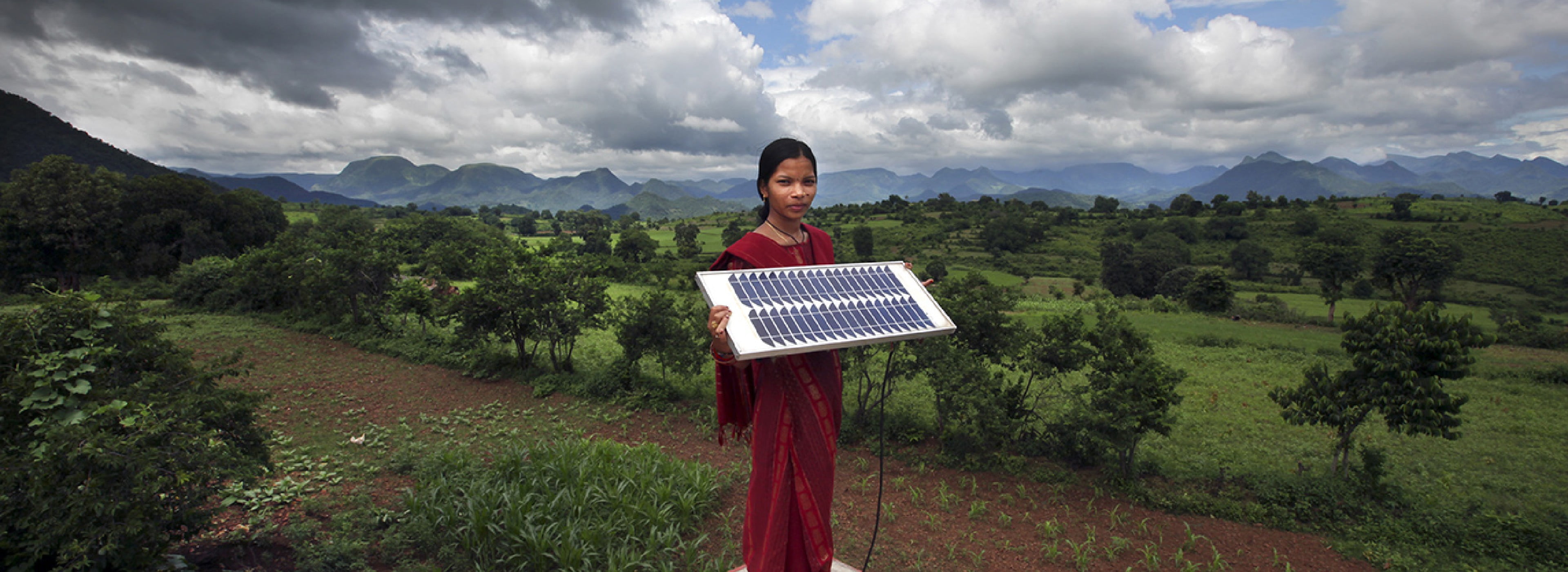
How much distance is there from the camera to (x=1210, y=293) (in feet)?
101

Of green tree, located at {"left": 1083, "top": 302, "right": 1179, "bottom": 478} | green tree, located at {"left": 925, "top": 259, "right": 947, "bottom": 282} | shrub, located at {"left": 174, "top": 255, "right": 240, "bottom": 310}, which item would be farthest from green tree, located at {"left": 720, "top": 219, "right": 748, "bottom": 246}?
green tree, located at {"left": 1083, "top": 302, "right": 1179, "bottom": 478}

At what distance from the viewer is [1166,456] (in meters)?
8.20

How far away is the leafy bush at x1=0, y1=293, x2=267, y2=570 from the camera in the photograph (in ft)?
10.4

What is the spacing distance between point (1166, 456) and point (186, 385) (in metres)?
10.7

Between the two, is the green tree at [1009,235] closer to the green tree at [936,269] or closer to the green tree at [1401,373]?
the green tree at [936,269]

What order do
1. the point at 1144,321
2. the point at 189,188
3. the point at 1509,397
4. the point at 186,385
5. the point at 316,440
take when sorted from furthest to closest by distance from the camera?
the point at 189,188
the point at 1144,321
the point at 1509,397
the point at 316,440
the point at 186,385

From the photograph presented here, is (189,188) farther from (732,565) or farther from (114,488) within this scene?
(732,565)

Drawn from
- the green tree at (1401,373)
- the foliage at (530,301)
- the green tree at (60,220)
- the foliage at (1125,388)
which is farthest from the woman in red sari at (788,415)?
the green tree at (60,220)

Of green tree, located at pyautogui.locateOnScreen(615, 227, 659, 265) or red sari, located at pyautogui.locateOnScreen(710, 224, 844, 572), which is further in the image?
green tree, located at pyautogui.locateOnScreen(615, 227, 659, 265)

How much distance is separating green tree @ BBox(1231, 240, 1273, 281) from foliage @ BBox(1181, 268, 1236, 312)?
26525mm

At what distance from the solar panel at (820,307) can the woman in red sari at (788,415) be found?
0.69 feet

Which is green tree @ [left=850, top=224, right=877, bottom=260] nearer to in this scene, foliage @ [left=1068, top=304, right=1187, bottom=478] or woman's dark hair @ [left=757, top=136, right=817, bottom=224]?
foliage @ [left=1068, top=304, right=1187, bottom=478]

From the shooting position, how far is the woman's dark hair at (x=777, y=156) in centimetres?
304

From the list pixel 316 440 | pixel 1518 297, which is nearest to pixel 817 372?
pixel 316 440
